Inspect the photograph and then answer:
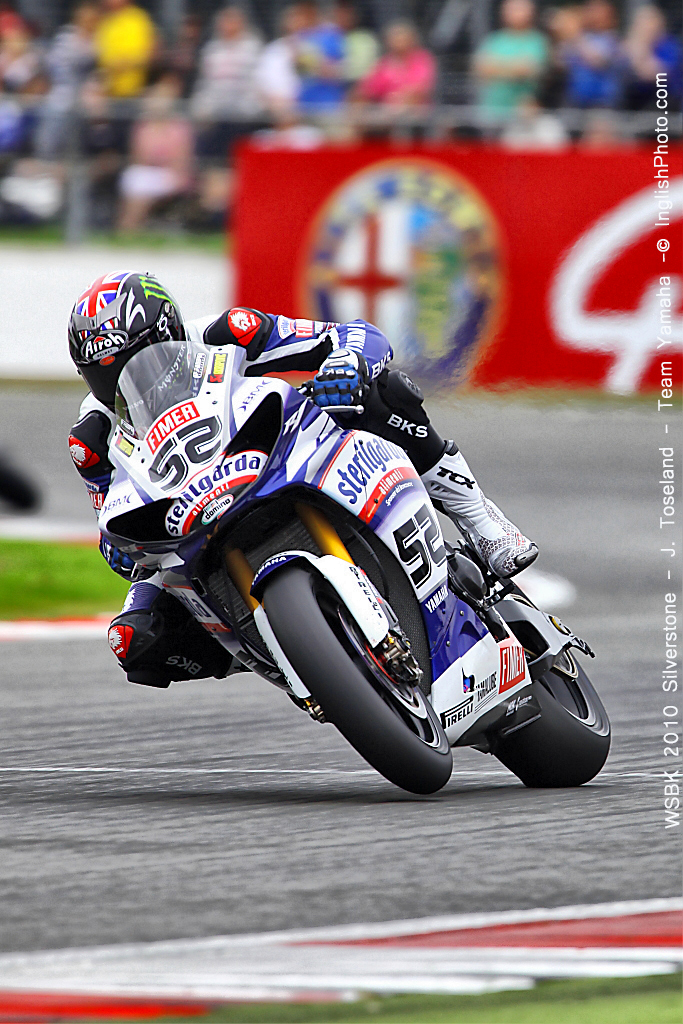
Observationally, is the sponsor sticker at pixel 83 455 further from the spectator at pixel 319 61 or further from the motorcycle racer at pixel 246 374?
the spectator at pixel 319 61

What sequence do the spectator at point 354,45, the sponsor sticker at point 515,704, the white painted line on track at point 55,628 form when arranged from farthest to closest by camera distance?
the spectator at point 354,45
the white painted line on track at point 55,628
the sponsor sticker at point 515,704

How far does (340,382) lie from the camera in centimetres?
469

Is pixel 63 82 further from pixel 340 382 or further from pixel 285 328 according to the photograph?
pixel 340 382

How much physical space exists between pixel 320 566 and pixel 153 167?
12024 mm

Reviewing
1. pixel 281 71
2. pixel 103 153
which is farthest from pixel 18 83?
pixel 281 71

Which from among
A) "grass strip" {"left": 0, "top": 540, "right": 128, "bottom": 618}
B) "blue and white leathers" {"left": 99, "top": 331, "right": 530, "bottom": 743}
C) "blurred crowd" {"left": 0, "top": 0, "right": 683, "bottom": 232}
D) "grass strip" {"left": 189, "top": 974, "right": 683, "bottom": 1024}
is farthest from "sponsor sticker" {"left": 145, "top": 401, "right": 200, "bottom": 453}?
"blurred crowd" {"left": 0, "top": 0, "right": 683, "bottom": 232}

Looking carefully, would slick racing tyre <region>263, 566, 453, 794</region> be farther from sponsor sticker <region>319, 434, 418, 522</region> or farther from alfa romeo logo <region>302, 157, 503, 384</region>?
alfa romeo logo <region>302, 157, 503, 384</region>

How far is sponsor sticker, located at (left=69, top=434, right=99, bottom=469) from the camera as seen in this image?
486cm

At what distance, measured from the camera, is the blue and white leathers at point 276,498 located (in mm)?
4527

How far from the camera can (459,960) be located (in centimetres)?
342

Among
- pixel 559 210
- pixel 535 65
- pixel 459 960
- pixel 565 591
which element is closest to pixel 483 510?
pixel 459 960

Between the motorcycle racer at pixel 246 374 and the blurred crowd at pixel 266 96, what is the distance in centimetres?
1092

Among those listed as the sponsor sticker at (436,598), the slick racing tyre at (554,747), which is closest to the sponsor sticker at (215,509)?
the sponsor sticker at (436,598)

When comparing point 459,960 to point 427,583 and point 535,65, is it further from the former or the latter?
point 535,65
